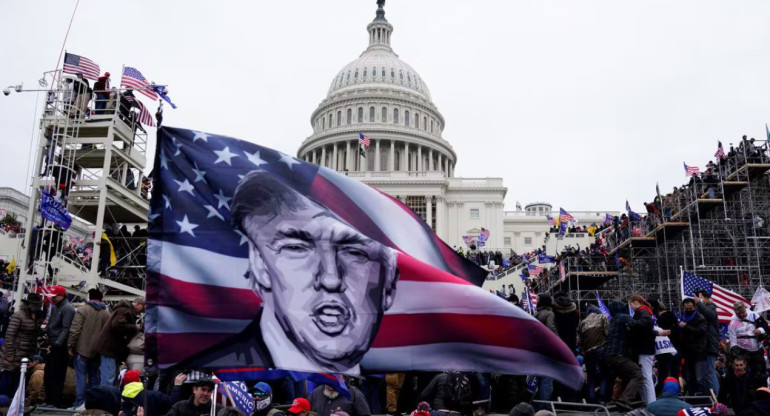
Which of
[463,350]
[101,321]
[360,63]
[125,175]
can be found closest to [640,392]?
[463,350]

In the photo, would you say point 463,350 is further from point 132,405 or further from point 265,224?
point 132,405

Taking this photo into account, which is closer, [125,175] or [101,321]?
[101,321]

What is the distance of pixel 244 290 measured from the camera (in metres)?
6.16

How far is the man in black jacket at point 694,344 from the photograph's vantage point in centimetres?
1105

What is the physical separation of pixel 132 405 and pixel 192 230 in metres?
3.92

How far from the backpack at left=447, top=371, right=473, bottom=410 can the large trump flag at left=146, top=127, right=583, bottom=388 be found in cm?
328

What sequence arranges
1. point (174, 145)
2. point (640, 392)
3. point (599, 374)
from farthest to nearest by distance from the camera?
1. point (599, 374)
2. point (640, 392)
3. point (174, 145)

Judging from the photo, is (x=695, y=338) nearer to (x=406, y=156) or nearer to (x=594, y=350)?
(x=594, y=350)

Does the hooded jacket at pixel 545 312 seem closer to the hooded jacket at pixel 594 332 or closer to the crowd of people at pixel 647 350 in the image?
the crowd of people at pixel 647 350

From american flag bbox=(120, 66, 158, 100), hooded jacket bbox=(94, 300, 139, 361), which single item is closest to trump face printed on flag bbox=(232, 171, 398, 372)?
hooded jacket bbox=(94, 300, 139, 361)

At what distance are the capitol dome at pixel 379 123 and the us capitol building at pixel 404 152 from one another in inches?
5.1

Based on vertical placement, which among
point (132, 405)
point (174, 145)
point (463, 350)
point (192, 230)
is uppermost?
point (174, 145)

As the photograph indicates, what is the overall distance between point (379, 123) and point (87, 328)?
282ft

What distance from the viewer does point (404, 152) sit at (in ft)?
307
